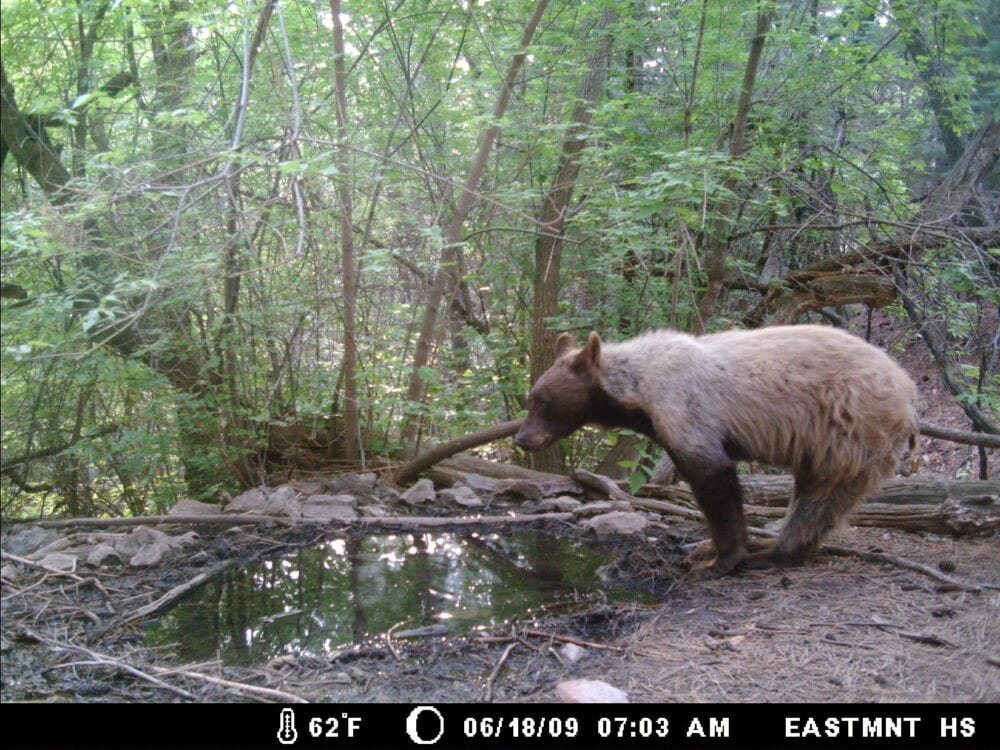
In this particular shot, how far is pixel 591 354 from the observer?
237 inches

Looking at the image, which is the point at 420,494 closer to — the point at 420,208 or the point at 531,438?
the point at 531,438

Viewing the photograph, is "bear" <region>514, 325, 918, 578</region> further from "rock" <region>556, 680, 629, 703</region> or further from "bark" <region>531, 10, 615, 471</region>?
"bark" <region>531, 10, 615, 471</region>

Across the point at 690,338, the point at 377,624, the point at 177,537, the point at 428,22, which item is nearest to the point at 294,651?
the point at 377,624

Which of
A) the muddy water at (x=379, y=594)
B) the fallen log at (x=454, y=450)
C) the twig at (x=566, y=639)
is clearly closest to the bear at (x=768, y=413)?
the muddy water at (x=379, y=594)

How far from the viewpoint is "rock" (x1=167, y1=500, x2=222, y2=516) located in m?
7.09

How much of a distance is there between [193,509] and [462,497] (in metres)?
2.54

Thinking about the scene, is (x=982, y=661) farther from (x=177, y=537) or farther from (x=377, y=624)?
(x=177, y=537)

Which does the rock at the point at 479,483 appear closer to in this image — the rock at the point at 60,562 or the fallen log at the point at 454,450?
the fallen log at the point at 454,450

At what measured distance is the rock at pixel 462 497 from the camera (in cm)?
779

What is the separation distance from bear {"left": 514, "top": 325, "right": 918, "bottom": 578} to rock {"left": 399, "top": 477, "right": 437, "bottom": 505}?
238 centimetres

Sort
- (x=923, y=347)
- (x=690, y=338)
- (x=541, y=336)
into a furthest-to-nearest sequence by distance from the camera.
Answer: (x=923, y=347)
(x=541, y=336)
(x=690, y=338)

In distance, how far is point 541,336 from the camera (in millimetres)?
9367

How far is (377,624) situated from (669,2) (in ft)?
23.2
